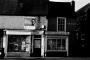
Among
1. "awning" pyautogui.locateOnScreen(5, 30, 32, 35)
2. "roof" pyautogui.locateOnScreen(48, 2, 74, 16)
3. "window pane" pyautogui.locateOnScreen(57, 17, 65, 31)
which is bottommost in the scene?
"awning" pyautogui.locateOnScreen(5, 30, 32, 35)

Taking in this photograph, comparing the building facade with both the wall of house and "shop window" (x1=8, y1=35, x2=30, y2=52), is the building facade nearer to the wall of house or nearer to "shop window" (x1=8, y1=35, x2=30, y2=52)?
"shop window" (x1=8, y1=35, x2=30, y2=52)

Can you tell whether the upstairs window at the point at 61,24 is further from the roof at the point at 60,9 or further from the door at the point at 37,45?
the door at the point at 37,45

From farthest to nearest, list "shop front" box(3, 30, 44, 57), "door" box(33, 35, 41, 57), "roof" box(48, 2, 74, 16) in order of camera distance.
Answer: "roof" box(48, 2, 74, 16) → "door" box(33, 35, 41, 57) → "shop front" box(3, 30, 44, 57)

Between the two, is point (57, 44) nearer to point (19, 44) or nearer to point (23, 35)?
point (23, 35)

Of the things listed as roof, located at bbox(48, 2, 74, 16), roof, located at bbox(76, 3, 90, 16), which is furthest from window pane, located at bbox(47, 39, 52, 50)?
roof, located at bbox(76, 3, 90, 16)

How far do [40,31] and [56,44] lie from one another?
3.01 metres

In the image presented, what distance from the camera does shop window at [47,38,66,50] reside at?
34719 mm

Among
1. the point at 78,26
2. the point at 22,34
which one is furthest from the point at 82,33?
the point at 22,34

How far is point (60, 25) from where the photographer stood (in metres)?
35.2

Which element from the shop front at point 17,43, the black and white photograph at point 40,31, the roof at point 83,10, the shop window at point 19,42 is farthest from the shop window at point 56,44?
the roof at point 83,10

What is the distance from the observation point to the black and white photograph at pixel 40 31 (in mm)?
34125

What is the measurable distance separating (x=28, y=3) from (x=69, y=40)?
829 centimetres

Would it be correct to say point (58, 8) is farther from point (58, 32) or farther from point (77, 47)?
point (77, 47)

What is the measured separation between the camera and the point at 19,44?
3441 cm
